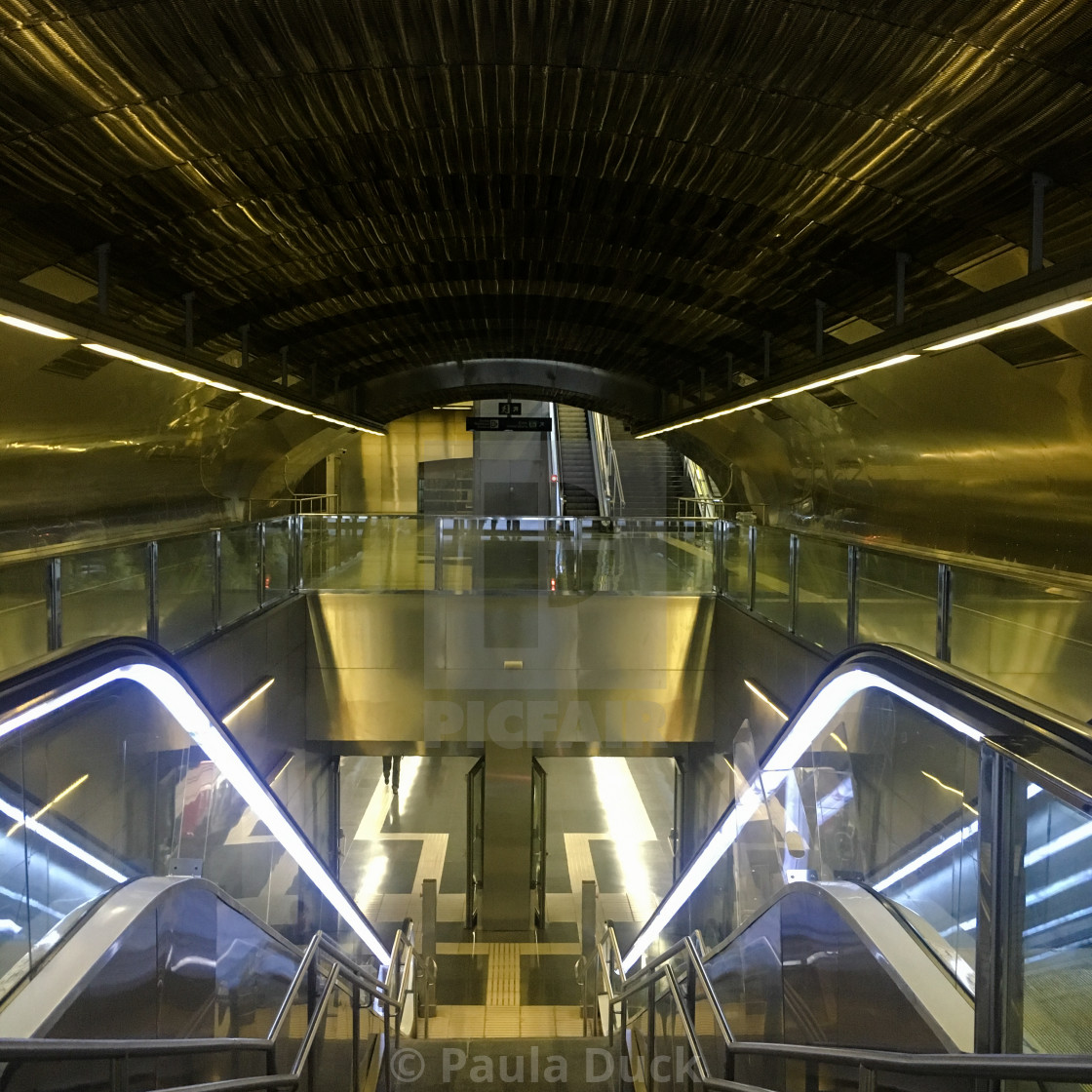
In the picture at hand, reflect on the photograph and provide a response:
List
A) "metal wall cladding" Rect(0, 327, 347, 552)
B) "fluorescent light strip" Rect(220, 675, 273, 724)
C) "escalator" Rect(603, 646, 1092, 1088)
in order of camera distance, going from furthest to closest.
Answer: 1. "metal wall cladding" Rect(0, 327, 347, 552)
2. "fluorescent light strip" Rect(220, 675, 273, 724)
3. "escalator" Rect(603, 646, 1092, 1088)

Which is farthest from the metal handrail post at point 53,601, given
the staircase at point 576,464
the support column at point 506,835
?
the staircase at point 576,464

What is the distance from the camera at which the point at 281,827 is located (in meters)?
6.04

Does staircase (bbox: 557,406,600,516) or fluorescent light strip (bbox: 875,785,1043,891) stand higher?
staircase (bbox: 557,406,600,516)

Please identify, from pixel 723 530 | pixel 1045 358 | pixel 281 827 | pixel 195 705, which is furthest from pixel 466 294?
pixel 195 705

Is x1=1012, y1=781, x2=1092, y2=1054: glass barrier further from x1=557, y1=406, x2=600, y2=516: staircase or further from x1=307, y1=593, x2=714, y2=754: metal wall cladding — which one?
x1=557, y1=406, x2=600, y2=516: staircase

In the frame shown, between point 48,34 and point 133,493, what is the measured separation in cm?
914

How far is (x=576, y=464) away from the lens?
2684 centimetres

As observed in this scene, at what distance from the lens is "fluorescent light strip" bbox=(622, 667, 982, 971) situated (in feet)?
9.76

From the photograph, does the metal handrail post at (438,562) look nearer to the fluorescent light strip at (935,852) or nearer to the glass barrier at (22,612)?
the glass barrier at (22,612)

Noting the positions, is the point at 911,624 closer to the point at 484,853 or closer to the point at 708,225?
the point at 708,225

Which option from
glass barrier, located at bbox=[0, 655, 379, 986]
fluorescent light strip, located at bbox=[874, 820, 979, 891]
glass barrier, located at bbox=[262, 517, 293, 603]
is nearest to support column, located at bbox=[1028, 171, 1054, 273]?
fluorescent light strip, located at bbox=[874, 820, 979, 891]

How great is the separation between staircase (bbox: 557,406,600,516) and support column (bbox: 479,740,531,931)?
12.6 meters

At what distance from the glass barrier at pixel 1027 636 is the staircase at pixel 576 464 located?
1926 centimetres

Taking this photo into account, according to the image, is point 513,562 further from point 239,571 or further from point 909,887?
point 909,887
